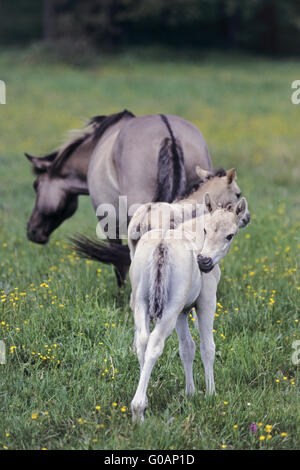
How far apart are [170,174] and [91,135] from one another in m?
1.72

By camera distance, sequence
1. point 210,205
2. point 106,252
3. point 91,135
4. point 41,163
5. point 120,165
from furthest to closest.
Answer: point 41,163
point 91,135
point 120,165
point 106,252
point 210,205

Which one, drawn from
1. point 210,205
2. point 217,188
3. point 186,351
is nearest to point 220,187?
point 217,188

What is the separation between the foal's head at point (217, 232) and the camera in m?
3.45

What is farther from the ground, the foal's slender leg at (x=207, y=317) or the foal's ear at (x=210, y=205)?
the foal's ear at (x=210, y=205)

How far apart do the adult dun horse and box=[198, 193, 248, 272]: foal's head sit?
1.56m

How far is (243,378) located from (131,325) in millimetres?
1227

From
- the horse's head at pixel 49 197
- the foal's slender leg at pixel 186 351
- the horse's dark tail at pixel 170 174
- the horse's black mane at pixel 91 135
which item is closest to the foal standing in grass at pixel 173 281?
the foal's slender leg at pixel 186 351

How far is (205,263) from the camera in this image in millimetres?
3420

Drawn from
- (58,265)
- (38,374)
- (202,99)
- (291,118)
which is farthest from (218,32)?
(38,374)

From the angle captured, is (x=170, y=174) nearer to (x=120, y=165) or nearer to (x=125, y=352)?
(x=120, y=165)

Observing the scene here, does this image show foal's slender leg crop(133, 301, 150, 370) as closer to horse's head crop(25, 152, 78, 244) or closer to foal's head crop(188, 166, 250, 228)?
foal's head crop(188, 166, 250, 228)

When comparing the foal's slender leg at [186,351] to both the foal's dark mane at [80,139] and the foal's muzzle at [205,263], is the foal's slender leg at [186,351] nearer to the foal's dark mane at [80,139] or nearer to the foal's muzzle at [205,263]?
the foal's muzzle at [205,263]

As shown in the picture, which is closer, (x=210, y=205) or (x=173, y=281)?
(x=173, y=281)

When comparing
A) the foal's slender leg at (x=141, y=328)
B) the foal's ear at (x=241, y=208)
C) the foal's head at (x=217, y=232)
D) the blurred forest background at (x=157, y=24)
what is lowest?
the foal's slender leg at (x=141, y=328)
